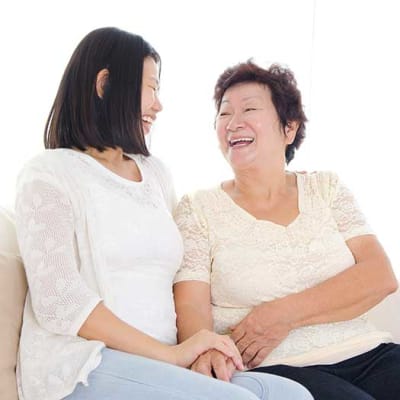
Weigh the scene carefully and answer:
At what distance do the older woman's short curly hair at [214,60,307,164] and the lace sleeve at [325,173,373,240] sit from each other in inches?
9.0

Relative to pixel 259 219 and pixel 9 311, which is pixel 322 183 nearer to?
pixel 259 219

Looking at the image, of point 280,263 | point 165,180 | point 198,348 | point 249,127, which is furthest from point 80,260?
point 249,127

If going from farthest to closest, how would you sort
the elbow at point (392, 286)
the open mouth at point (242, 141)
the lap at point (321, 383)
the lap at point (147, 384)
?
1. the open mouth at point (242, 141)
2. the elbow at point (392, 286)
3. the lap at point (321, 383)
4. the lap at point (147, 384)

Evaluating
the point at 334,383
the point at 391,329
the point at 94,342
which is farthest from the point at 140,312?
the point at 391,329

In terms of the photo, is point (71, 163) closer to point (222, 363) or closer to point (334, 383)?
point (222, 363)

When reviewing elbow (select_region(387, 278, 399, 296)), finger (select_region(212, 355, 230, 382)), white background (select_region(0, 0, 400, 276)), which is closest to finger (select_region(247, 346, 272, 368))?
finger (select_region(212, 355, 230, 382))

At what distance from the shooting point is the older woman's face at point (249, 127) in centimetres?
180

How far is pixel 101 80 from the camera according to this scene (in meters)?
1.54

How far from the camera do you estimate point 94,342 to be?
129 centimetres

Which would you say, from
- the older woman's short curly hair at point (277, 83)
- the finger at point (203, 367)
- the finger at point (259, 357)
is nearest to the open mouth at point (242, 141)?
the older woman's short curly hair at point (277, 83)

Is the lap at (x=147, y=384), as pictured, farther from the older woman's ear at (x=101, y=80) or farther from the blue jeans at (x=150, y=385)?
the older woman's ear at (x=101, y=80)

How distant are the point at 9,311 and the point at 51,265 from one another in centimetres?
17

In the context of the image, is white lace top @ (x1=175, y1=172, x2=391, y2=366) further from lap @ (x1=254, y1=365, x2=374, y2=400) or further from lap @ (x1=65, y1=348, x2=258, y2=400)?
lap @ (x1=65, y1=348, x2=258, y2=400)

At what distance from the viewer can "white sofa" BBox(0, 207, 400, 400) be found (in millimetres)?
1308
